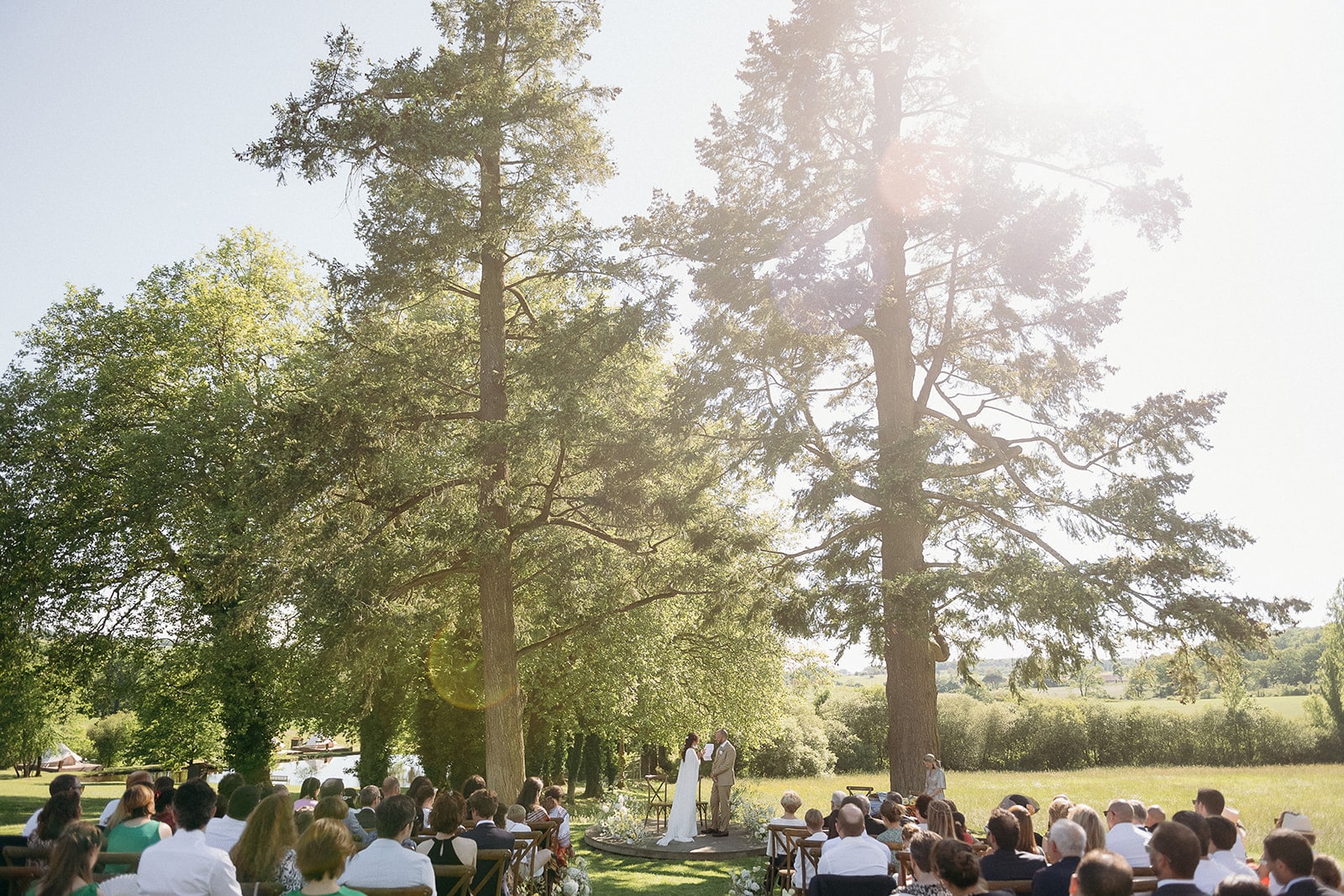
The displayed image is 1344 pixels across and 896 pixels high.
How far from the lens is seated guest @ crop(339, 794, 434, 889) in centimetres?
540

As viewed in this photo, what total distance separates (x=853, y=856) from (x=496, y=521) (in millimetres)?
9351

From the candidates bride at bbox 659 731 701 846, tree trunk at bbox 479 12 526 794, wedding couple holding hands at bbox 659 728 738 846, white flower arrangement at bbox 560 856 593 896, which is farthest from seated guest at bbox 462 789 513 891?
bride at bbox 659 731 701 846

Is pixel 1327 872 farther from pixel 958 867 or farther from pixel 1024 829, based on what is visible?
pixel 1024 829

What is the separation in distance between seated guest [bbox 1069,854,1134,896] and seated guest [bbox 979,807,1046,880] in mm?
2091

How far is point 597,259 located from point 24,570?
16513 millimetres

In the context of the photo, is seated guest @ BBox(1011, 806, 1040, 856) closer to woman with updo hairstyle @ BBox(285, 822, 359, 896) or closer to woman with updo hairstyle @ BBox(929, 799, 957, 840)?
woman with updo hairstyle @ BBox(929, 799, 957, 840)

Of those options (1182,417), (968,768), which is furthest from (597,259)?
(968,768)

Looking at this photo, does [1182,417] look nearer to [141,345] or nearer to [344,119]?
[344,119]

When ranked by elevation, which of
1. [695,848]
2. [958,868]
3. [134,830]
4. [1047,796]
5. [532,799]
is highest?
[958,868]

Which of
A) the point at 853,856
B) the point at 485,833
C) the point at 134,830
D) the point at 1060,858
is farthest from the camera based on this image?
the point at 485,833

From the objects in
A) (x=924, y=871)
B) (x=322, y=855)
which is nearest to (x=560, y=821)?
(x=924, y=871)

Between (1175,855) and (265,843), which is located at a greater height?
(1175,855)

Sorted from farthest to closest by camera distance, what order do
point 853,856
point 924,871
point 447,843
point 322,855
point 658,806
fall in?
point 658,806 < point 447,843 < point 853,856 < point 924,871 < point 322,855

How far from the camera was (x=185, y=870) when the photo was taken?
4.90 meters
